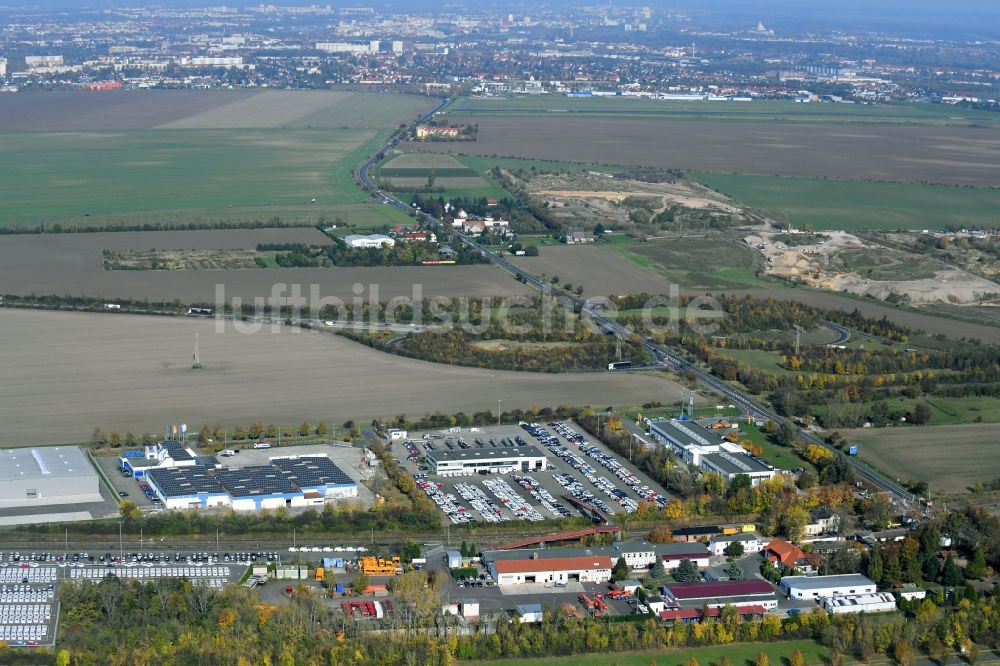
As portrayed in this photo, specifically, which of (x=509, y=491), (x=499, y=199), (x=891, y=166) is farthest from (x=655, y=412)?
(x=891, y=166)

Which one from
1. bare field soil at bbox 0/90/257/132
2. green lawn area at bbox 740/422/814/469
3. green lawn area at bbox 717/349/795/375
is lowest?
bare field soil at bbox 0/90/257/132

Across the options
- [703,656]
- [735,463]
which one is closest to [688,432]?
[735,463]

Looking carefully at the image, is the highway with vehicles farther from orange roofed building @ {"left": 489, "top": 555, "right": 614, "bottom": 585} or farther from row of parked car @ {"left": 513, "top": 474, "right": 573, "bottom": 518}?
orange roofed building @ {"left": 489, "top": 555, "right": 614, "bottom": 585}

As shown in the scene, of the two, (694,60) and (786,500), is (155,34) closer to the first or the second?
(694,60)

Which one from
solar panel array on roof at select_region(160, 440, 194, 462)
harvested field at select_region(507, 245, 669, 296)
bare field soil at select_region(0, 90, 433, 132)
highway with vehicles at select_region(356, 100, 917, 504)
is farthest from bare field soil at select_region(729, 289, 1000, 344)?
bare field soil at select_region(0, 90, 433, 132)

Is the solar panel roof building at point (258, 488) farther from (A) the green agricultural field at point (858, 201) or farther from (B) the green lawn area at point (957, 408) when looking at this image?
(A) the green agricultural field at point (858, 201)

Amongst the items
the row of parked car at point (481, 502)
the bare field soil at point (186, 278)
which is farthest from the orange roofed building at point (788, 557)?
the bare field soil at point (186, 278)
